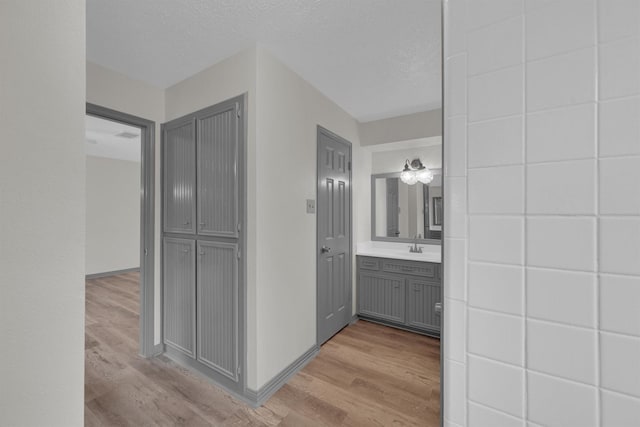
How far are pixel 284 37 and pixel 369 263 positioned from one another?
2437mm

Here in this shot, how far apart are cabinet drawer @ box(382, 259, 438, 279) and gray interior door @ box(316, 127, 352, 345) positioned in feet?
1.50

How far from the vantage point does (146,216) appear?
246 centimetres

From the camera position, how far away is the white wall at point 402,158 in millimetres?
Result: 3333

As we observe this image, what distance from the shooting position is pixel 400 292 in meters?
3.05

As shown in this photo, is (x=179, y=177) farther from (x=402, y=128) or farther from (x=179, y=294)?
(x=402, y=128)

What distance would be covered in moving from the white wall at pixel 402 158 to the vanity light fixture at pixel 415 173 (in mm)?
75

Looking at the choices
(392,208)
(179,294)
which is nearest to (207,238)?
(179,294)

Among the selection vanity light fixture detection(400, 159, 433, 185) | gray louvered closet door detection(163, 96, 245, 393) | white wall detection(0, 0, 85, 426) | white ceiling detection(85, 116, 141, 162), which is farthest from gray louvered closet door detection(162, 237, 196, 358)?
vanity light fixture detection(400, 159, 433, 185)

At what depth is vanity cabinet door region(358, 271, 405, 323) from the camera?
3051 millimetres
